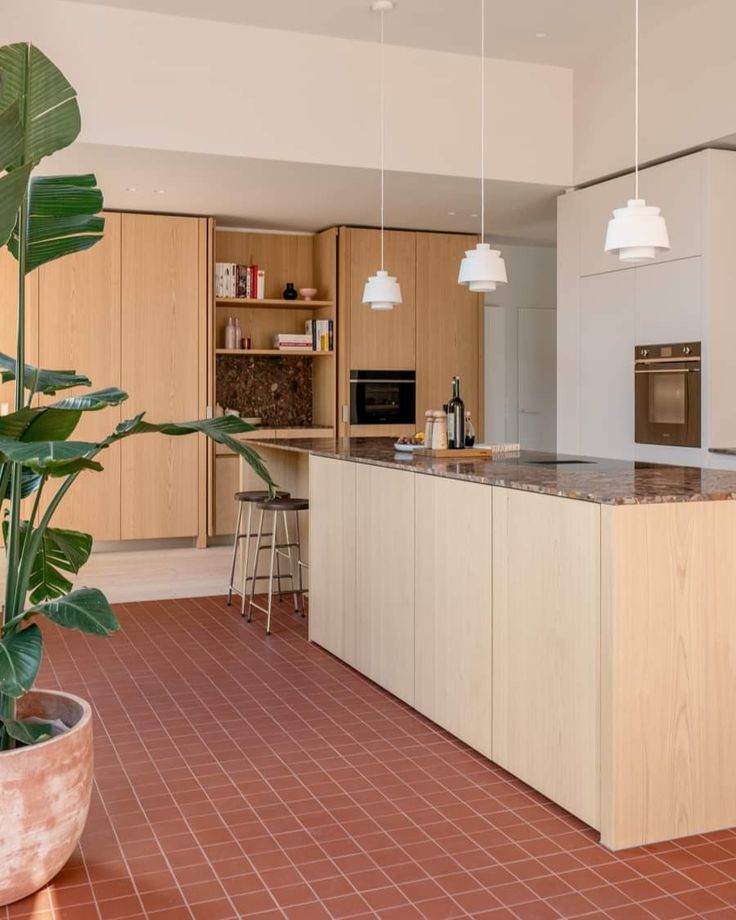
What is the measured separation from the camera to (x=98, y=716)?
3.73 metres

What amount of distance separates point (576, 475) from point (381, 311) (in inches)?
192

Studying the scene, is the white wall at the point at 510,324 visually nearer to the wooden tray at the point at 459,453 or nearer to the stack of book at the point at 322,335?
the stack of book at the point at 322,335

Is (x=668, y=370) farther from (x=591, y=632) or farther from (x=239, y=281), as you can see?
(x=239, y=281)

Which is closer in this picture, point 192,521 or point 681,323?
point 681,323

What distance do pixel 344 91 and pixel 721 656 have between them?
4.15 meters

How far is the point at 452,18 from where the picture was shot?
539 centimetres

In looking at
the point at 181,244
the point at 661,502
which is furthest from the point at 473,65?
the point at 661,502

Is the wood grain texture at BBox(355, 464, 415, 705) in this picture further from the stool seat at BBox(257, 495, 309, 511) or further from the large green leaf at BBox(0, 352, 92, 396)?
the large green leaf at BBox(0, 352, 92, 396)

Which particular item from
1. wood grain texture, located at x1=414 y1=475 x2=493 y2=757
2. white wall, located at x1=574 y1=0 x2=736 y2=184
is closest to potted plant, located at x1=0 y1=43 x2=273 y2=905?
wood grain texture, located at x1=414 y1=475 x2=493 y2=757

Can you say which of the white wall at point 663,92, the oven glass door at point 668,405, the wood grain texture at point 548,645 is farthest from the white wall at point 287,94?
the wood grain texture at point 548,645

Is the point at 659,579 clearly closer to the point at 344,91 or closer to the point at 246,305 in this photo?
the point at 344,91

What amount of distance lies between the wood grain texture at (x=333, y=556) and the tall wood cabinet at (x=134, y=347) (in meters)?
2.89

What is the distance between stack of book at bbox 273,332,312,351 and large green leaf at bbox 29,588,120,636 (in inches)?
226

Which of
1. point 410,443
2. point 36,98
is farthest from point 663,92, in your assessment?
point 36,98
